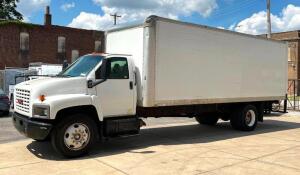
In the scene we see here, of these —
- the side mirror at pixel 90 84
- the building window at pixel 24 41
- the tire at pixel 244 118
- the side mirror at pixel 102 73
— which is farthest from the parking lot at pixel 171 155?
the building window at pixel 24 41

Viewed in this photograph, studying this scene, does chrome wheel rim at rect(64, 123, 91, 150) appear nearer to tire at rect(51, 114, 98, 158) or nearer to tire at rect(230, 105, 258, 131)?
tire at rect(51, 114, 98, 158)

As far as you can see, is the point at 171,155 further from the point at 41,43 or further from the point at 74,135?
the point at 41,43

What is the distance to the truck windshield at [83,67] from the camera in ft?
31.8

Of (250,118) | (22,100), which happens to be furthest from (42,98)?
(250,118)

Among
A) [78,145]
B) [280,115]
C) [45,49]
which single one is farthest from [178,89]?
[45,49]

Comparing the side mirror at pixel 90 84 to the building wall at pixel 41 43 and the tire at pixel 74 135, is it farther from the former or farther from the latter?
the building wall at pixel 41 43

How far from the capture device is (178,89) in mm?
11312

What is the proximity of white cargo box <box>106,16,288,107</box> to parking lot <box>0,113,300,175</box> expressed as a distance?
1.22 metres

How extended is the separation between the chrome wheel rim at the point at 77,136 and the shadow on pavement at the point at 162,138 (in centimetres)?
32

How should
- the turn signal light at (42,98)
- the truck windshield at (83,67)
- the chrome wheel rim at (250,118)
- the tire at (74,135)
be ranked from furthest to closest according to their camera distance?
the chrome wheel rim at (250,118) < the truck windshield at (83,67) < the tire at (74,135) < the turn signal light at (42,98)

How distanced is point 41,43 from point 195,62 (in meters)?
35.0

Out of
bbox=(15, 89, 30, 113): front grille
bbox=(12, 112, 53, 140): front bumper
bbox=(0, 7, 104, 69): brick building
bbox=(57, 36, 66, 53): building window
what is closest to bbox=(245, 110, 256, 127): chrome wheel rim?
bbox=(12, 112, 53, 140): front bumper

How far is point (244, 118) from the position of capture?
1369 centimetres

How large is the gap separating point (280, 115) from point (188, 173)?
1445 centimetres
